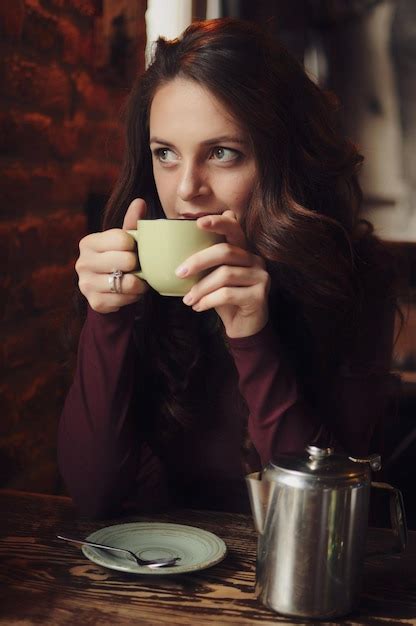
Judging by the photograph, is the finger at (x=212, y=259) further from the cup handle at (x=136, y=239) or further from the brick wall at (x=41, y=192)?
the brick wall at (x=41, y=192)

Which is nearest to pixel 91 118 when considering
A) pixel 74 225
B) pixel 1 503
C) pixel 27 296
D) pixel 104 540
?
pixel 74 225

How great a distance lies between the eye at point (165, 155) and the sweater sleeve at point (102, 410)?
26 cm

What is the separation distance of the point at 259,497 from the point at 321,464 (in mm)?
68

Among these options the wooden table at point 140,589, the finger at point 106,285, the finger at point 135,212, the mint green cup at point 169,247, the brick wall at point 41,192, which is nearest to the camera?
the wooden table at point 140,589

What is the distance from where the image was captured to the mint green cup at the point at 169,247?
958mm

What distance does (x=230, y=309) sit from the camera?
1126mm

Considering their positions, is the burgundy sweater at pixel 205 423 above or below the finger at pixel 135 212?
below

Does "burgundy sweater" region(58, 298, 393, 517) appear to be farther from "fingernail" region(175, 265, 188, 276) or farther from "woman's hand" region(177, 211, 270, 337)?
"fingernail" region(175, 265, 188, 276)

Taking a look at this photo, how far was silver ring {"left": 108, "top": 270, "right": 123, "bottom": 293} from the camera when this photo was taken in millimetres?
1081

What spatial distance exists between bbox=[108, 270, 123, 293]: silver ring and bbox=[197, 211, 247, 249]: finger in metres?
0.15

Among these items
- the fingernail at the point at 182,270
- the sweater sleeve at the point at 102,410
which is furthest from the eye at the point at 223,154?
the fingernail at the point at 182,270

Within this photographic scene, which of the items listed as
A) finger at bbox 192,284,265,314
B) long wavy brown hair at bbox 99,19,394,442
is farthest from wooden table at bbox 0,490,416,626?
long wavy brown hair at bbox 99,19,394,442

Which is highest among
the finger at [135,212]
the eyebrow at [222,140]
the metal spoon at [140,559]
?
the eyebrow at [222,140]

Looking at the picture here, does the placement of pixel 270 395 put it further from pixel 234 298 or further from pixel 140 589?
pixel 140 589
